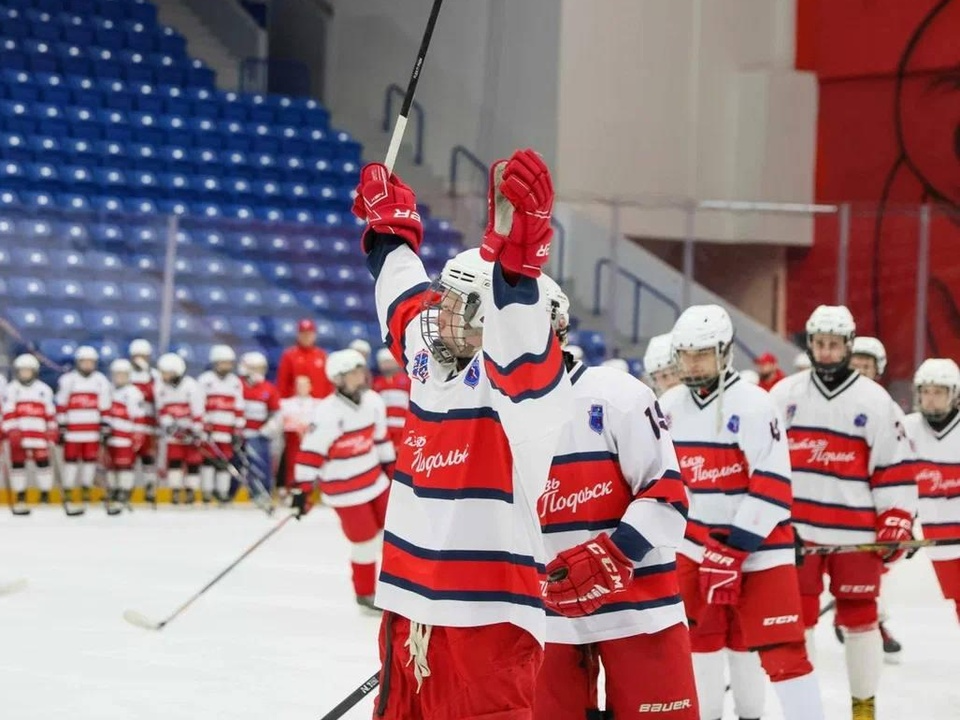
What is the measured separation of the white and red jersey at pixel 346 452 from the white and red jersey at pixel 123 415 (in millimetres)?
4484

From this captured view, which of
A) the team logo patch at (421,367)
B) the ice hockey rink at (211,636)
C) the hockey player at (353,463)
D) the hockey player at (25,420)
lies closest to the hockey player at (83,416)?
the hockey player at (25,420)

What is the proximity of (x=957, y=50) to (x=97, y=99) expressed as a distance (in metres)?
8.33

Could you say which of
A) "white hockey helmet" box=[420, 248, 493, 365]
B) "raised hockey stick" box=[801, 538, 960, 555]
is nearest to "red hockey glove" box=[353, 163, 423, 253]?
"white hockey helmet" box=[420, 248, 493, 365]

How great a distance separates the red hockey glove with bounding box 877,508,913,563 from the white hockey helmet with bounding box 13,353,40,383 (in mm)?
8057

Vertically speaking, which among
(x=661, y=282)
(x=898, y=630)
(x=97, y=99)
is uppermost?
(x=97, y=99)

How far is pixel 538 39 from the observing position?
14.9 meters

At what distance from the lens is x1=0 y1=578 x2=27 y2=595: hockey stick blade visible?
24.2ft

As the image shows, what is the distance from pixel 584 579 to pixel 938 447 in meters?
3.47

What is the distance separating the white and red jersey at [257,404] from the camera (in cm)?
1277

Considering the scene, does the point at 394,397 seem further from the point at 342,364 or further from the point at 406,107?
the point at 406,107

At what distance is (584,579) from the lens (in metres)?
3.10

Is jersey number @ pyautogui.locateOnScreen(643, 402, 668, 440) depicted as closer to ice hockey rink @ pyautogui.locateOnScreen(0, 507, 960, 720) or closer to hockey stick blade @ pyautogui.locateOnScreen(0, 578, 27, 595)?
ice hockey rink @ pyautogui.locateOnScreen(0, 507, 960, 720)

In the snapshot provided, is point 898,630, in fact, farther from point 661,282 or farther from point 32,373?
point 32,373

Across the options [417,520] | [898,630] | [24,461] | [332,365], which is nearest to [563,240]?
[24,461]
